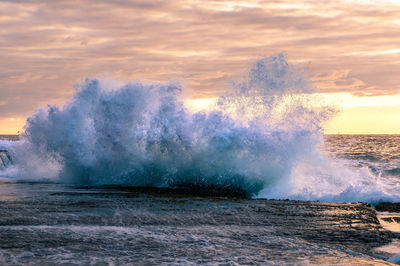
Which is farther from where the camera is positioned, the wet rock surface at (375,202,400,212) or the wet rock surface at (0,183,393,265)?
the wet rock surface at (375,202,400,212)

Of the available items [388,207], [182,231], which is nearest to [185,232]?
[182,231]

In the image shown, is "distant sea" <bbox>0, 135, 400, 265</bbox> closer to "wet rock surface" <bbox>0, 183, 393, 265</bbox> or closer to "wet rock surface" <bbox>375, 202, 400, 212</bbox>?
"wet rock surface" <bbox>0, 183, 393, 265</bbox>

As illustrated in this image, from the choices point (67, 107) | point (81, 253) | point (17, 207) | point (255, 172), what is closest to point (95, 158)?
point (67, 107)

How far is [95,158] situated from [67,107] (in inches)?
134

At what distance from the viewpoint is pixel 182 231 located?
7.89 meters

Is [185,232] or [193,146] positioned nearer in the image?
[185,232]

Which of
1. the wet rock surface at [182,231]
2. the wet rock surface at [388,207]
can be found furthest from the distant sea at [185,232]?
the wet rock surface at [388,207]

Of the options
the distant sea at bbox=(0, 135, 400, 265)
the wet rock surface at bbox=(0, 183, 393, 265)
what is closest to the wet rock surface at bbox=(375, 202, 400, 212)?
the distant sea at bbox=(0, 135, 400, 265)

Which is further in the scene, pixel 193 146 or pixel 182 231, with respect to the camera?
pixel 193 146

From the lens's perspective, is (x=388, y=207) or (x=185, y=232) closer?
(x=185, y=232)

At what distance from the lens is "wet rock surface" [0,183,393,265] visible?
618cm

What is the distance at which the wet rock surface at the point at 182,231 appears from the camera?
618cm

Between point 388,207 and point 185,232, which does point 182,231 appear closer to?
point 185,232

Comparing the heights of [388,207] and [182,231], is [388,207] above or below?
A: below
